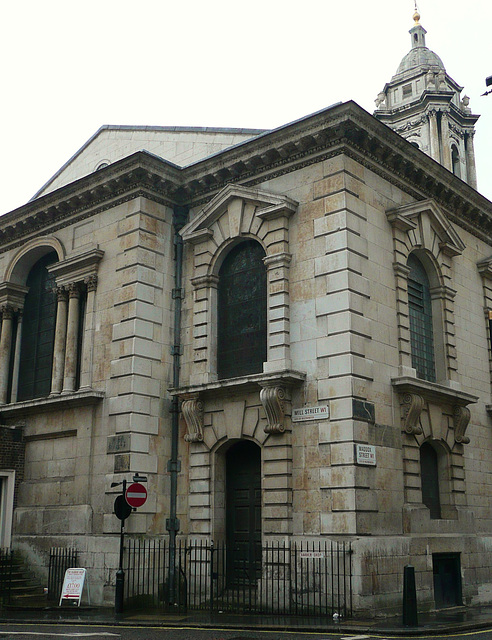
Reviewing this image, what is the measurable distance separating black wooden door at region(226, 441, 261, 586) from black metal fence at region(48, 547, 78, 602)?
438 centimetres

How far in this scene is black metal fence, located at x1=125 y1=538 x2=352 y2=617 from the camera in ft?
55.5

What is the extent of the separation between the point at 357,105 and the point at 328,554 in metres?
11.2

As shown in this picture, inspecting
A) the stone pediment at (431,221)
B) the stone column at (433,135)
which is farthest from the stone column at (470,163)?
the stone pediment at (431,221)

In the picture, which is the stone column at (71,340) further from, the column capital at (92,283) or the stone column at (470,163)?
the stone column at (470,163)

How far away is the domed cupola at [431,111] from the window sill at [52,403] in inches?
1345

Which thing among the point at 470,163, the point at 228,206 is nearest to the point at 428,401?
the point at 228,206

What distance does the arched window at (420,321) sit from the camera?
21531 millimetres

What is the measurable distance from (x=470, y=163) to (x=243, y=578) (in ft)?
135

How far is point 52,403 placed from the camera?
73.4ft

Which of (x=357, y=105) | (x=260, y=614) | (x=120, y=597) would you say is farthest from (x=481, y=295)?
(x=120, y=597)

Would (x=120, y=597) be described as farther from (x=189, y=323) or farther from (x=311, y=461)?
(x=189, y=323)

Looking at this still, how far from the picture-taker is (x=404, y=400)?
63.8 ft

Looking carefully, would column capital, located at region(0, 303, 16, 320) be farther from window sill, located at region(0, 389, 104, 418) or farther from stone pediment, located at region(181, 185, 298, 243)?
stone pediment, located at region(181, 185, 298, 243)

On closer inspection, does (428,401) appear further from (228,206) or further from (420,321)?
(228,206)
